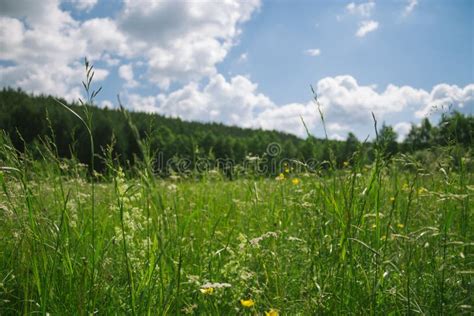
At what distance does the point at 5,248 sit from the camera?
7.83ft

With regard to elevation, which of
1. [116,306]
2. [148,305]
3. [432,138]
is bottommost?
[116,306]

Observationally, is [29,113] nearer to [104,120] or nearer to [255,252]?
[104,120]

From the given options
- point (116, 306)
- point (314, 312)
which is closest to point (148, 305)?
point (116, 306)

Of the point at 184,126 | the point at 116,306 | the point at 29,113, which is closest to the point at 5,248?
the point at 116,306

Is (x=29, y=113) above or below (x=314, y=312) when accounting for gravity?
above

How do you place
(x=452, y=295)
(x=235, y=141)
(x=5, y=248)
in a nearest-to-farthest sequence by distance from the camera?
(x=452, y=295) < (x=5, y=248) < (x=235, y=141)

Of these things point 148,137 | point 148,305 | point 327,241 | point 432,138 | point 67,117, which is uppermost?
point 67,117

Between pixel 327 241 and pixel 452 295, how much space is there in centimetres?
61

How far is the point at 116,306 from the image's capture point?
1779mm

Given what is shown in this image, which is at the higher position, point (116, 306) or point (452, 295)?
point (452, 295)

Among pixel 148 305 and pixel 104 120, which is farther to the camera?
pixel 104 120

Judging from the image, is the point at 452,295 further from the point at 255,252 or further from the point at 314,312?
the point at 255,252

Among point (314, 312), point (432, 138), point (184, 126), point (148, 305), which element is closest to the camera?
point (148, 305)

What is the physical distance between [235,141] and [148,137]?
2854 inches
